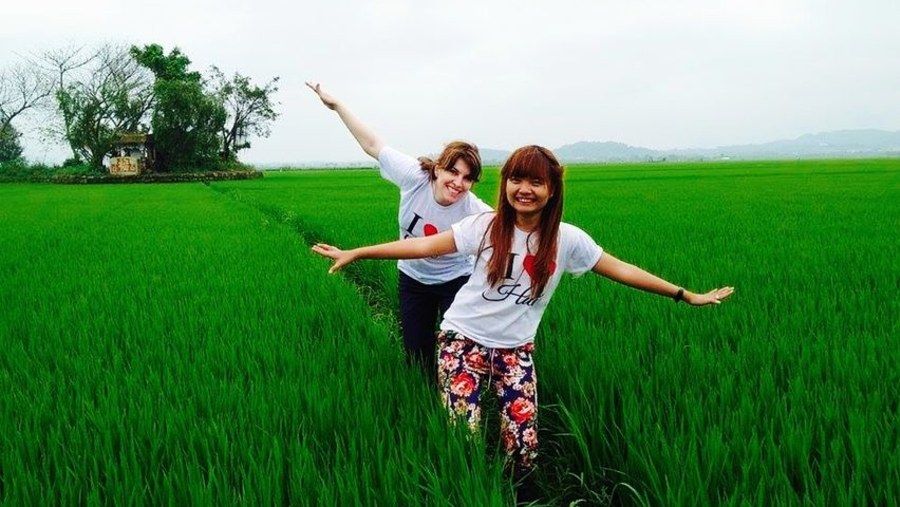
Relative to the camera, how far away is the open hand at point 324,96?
3037 mm

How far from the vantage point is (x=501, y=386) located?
6.69 feet

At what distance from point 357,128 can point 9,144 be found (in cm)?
5023

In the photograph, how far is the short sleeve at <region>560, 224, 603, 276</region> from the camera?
2068 mm

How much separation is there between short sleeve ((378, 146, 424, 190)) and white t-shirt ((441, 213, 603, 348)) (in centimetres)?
73

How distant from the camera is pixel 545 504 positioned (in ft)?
5.89

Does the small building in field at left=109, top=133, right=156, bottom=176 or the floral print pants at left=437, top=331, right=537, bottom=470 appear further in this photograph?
the small building in field at left=109, top=133, right=156, bottom=176

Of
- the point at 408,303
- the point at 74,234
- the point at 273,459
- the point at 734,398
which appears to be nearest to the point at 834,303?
the point at 734,398

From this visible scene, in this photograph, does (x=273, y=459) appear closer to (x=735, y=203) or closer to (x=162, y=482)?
(x=162, y=482)

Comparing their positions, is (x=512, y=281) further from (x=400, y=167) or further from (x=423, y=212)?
(x=400, y=167)

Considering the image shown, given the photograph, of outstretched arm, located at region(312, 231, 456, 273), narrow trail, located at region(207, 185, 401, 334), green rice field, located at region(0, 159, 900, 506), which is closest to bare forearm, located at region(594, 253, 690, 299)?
green rice field, located at region(0, 159, 900, 506)

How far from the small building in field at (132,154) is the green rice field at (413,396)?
32341 millimetres

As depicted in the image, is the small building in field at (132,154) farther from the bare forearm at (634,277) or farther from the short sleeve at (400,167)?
the bare forearm at (634,277)

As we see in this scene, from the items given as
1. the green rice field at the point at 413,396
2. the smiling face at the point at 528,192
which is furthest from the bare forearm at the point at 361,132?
the smiling face at the point at 528,192

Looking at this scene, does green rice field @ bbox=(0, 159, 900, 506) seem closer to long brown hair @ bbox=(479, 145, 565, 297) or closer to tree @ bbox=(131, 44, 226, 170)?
long brown hair @ bbox=(479, 145, 565, 297)
